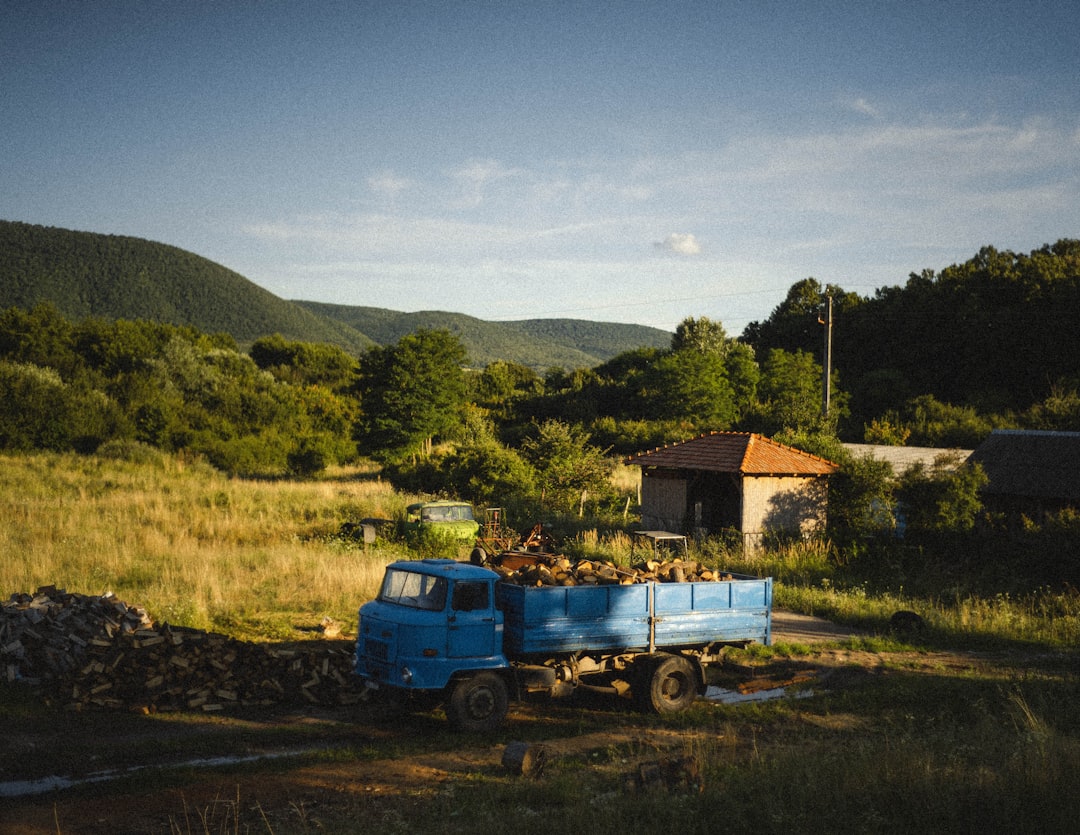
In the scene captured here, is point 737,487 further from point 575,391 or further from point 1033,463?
point 575,391

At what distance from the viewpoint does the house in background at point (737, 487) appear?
25.8 meters

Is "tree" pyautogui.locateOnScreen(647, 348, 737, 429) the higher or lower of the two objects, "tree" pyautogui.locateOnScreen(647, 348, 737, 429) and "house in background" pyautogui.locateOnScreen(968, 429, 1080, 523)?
the higher

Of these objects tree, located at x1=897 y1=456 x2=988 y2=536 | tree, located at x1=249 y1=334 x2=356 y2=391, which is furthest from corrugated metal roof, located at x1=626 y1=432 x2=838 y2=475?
tree, located at x1=249 y1=334 x2=356 y2=391

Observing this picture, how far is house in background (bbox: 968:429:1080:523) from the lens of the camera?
26.2m

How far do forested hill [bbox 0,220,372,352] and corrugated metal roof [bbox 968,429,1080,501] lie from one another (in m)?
110

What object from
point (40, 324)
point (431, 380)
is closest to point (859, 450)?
point (431, 380)

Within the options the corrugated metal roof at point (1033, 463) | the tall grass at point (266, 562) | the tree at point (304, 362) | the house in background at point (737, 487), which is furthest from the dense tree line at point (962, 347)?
the tree at point (304, 362)

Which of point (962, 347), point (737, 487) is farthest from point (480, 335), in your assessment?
point (737, 487)

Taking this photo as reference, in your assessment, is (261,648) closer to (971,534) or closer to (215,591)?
(215,591)

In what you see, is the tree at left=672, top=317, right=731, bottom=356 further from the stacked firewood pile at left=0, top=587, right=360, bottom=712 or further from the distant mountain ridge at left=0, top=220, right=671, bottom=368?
the stacked firewood pile at left=0, top=587, right=360, bottom=712

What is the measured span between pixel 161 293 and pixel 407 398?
98.7 metres

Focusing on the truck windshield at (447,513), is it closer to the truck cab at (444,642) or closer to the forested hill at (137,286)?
the truck cab at (444,642)

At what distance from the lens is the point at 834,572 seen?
23125 mm

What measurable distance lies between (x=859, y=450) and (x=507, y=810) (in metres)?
29.8
